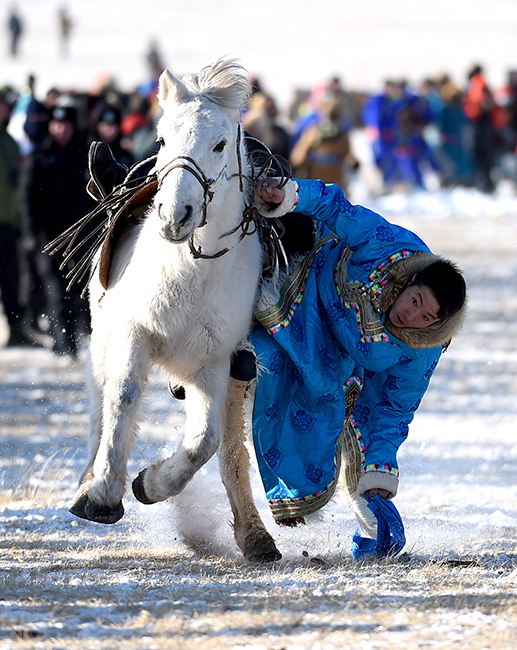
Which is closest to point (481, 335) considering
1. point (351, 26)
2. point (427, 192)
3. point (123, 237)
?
point (123, 237)

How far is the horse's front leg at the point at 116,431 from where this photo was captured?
406 cm

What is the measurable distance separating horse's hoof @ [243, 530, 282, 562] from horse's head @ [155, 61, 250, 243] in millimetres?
1396

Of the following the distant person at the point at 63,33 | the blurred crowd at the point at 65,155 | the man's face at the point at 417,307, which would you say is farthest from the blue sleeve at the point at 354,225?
the distant person at the point at 63,33

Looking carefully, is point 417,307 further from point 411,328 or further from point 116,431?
point 116,431

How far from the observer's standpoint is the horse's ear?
393 cm

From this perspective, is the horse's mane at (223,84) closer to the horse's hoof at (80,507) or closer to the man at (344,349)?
the man at (344,349)

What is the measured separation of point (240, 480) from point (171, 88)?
1692mm

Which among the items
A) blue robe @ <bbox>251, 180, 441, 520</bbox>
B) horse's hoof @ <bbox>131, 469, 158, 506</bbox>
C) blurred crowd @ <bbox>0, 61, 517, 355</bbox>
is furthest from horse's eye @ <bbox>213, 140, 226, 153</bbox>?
horse's hoof @ <bbox>131, 469, 158, 506</bbox>

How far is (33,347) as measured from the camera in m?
10.4

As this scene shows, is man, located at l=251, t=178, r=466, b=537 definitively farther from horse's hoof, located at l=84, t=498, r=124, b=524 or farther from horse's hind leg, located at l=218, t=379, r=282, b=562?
horse's hoof, located at l=84, t=498, r=124, b=524

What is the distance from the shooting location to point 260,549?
179 inches

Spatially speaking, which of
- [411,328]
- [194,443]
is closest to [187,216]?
[194,443]

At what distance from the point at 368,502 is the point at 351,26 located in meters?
54.7

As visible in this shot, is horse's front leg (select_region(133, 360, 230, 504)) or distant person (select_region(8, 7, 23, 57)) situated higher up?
distant person (select_region(8, 7, 23, 57))
